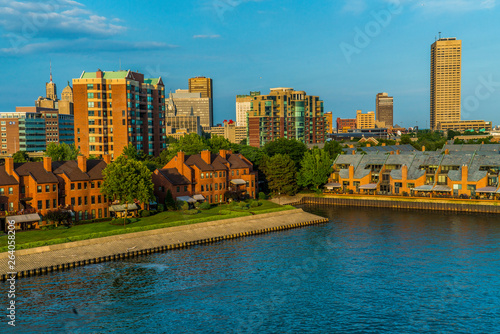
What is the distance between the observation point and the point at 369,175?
456ft

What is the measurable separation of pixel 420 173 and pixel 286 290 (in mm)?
82419

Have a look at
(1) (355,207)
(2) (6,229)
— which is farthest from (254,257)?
(1) (355,207)

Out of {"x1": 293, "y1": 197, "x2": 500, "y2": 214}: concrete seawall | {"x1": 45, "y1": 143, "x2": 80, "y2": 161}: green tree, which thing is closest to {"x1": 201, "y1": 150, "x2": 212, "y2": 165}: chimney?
{"x1": 293, "y1": 197, "x2": 500, "y2": 214}: concrete seawall

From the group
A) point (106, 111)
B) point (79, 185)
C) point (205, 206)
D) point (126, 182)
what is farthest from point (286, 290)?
point (106, 111)

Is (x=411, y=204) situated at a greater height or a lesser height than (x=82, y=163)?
lesser

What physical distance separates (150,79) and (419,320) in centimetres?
15038

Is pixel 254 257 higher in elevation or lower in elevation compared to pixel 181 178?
lower

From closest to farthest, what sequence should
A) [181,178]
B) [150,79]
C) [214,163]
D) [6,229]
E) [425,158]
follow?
[6,229], [181,178], [214,163], [425,158], [150,79]

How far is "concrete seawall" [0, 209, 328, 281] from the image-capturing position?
229ft

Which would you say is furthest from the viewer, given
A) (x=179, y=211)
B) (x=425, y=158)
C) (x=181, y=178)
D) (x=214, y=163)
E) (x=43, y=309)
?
(x=425, y=158)

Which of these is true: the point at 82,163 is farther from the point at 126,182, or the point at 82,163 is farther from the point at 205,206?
the point at 205,206

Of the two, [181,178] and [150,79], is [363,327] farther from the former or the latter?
[150,79]

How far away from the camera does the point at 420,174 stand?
131375 mm

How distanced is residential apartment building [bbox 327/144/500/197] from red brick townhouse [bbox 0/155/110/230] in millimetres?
69428
